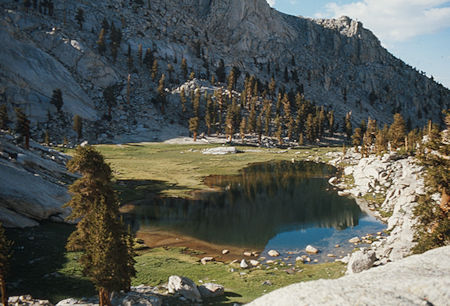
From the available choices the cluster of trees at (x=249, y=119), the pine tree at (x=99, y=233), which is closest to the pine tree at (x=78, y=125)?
the cluster of trees at (x=249, y=119)

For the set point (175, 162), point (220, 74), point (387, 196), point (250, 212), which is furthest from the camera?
point (220, 74)

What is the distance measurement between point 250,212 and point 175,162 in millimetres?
49622

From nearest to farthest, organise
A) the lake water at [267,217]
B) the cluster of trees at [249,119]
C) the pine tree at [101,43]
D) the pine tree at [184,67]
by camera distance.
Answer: the lake water at [267,217] < the cluster of trees at [249,119] < the pine tree at [101,43] < the pine tree at [184,67]

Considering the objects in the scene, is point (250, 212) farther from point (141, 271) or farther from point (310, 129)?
point (310, 129)

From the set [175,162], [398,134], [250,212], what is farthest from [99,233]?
[398,134]

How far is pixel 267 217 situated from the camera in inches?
Result: 1838

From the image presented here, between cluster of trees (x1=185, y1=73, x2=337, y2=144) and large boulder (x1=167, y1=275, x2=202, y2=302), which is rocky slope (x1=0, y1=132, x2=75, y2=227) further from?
cluster of trees (x1=185, y1=73, x2=337, y2=144)

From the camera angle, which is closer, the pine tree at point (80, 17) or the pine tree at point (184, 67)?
the pine tree at point (80, 17)

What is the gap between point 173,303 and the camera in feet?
62.2

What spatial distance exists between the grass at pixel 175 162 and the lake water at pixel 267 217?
8116 millimetres

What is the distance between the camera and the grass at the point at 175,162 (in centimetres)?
6704

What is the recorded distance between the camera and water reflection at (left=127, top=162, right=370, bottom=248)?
39.9 metres

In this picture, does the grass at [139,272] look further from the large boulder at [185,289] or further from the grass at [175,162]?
the grass at [175,162]

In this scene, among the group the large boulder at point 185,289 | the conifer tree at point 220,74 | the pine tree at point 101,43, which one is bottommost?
the large boulder at point 185,289
